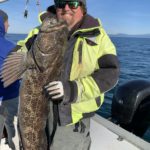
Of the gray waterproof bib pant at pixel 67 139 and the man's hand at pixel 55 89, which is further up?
the man's hand at pixel 55 89

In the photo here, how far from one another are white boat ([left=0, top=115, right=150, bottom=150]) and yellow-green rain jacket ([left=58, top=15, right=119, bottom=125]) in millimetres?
705

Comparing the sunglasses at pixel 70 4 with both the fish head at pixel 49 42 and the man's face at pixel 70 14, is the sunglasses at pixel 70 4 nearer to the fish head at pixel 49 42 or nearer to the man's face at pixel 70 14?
the man's face at pixel 70 14

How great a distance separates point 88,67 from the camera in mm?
4055

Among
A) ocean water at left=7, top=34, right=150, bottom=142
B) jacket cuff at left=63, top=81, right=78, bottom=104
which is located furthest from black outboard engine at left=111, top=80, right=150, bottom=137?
jacket cuff at left=63, top=81, right=78, bottom=104

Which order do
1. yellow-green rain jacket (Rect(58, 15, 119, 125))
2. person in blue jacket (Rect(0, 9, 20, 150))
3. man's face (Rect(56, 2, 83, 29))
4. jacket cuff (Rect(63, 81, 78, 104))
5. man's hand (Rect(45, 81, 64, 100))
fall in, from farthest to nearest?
person in blue jacket (Rect(0, 9, 20, 150))
man's face (Rect(56, 2, 83, 29))
yellow-green rain jacket (Rect(58, 15, 119, 125))
jacket cuff (Rect(63, 81, 78, 104))
man's hand (Rect(45, 81, 64, 100))

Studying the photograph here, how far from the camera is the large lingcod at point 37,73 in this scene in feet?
11.6

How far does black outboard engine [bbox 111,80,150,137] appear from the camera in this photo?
593 cm

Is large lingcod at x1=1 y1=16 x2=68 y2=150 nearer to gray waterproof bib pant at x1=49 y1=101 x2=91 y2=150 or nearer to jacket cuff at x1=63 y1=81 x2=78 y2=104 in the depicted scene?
jacket cuff at x1=63 y1=81 x2=78 y2=104

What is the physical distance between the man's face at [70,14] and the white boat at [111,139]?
1.60 metres

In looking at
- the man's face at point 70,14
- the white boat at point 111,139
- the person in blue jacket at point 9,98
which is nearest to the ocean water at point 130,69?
the white boat at point 111,139

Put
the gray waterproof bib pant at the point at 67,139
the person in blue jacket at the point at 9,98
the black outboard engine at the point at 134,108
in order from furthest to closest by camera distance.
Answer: the black outboard engine at the point at 134,108
the person in blue jacket at the point at 9,98
the gray waterproof bib pant at the point at 67,139

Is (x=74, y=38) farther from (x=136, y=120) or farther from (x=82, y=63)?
(x=136, y=120)

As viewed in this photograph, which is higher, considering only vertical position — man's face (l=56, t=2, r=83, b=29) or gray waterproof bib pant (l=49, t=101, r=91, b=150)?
man's face (l=56, t=2, r=83, b=29)

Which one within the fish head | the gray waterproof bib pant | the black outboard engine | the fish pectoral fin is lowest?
the black outboard engine
